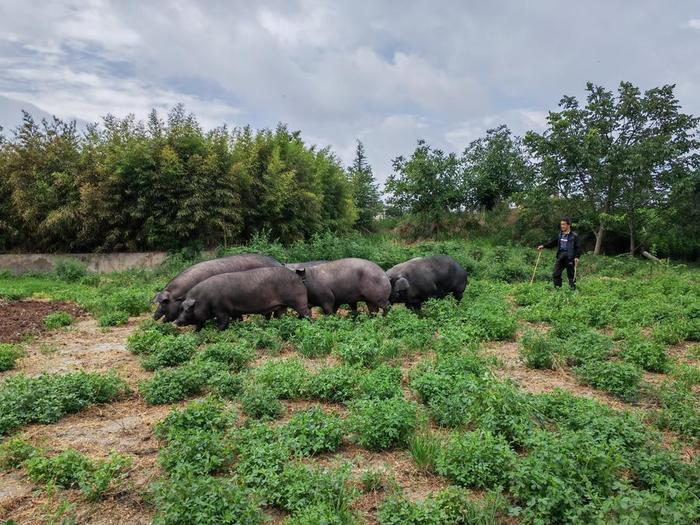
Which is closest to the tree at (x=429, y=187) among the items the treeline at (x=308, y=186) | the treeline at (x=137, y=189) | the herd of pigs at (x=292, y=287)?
the treeline at (x=308, y=186)

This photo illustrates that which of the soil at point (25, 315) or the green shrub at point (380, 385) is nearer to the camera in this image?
the green shrub at point (380, 385)

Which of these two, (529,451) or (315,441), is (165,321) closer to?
(315,441)

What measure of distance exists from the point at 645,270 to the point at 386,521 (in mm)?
15036

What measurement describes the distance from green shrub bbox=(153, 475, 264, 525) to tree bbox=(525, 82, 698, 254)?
62.9 ft

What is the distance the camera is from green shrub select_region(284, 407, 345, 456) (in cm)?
414

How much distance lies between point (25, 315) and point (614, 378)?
31.7 feet

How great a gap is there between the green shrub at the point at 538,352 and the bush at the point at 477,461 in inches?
106

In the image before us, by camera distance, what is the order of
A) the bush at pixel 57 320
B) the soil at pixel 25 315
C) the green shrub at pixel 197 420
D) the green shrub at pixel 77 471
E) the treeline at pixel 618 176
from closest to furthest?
the green shrub at pixel 77 471
the green shrub at pixel 197 420
the soil at pixel 25 315
the bush at pixel 57 320
the treeline at pixel 618 176

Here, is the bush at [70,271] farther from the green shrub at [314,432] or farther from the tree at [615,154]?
the tree at [615,154]

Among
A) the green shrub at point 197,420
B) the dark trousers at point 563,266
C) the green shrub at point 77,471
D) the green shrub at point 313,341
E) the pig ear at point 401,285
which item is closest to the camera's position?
the green shrub at point 77,471

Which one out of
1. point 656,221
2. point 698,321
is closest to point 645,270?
point 656,221

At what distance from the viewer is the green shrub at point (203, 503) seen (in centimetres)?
308

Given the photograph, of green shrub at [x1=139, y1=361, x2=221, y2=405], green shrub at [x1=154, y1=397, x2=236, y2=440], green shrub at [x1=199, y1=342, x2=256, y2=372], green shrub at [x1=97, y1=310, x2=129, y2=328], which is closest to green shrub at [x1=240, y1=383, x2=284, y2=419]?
green shrub at [x1=154, y1=397, x2=236, y2=440]

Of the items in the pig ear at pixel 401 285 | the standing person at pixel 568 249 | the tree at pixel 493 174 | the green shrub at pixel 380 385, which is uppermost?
the tree at pixel 493 174
